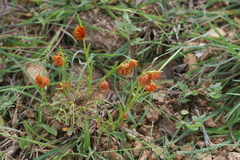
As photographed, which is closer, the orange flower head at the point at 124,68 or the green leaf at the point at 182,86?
the orange flower head at the point at 124,68

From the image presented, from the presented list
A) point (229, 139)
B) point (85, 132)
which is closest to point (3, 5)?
point (85, 132)

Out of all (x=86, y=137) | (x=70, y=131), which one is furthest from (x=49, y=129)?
(x=86, y=137)

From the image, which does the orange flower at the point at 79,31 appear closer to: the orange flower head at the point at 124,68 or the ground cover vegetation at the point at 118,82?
the ground cover vegetation at the point at 118,82

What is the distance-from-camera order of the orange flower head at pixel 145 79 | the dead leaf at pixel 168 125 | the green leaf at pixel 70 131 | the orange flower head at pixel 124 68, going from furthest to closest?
the dead leaf at pixel 168 125
the green leaf at pixel 70 131
the orange flower head at pixel 124 68
the orange flower head at pixel 145 79

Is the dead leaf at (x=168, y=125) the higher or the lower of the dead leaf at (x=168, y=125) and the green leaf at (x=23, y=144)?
the lower

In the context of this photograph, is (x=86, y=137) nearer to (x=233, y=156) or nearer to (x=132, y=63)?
(x=132, y=63)

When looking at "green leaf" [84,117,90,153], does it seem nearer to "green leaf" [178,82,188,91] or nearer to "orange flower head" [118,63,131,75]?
"orange flower head" [118,63,131,75]

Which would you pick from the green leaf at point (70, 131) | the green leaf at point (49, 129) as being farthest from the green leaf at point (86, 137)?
the green leaf at point (49, 129)

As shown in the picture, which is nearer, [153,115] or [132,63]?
[132,63]

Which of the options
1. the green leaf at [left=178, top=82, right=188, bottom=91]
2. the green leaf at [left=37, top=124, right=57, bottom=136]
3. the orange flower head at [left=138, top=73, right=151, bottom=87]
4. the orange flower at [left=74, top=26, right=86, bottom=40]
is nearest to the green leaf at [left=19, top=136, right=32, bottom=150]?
the green leaf at [left=37, top=124, right=57, bottom=136]
